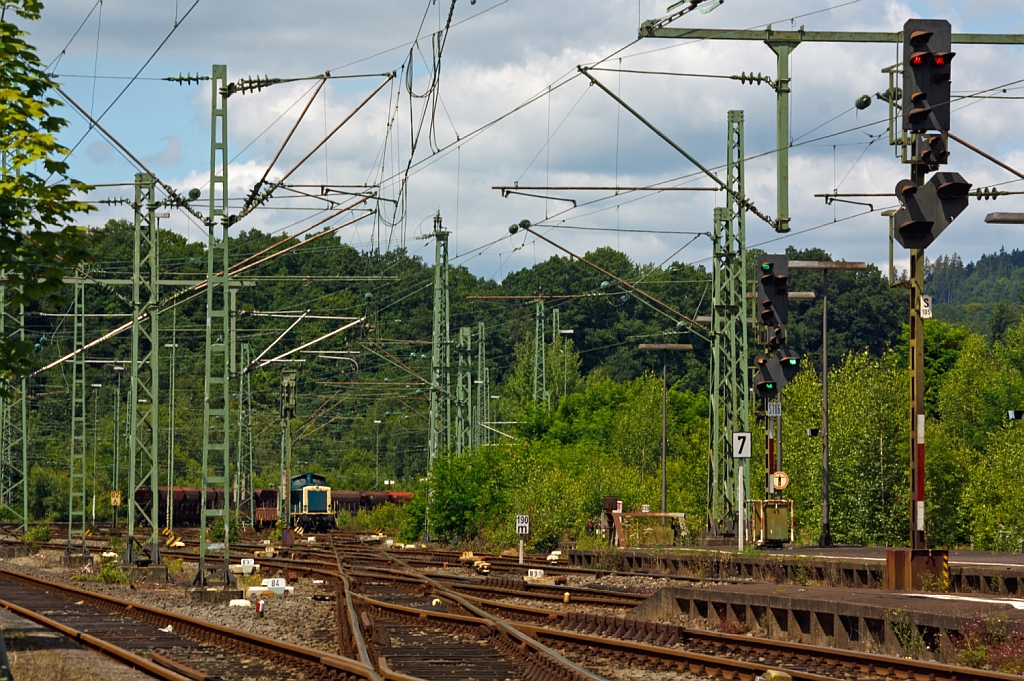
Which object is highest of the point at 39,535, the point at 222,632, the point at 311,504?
the point at 222,632

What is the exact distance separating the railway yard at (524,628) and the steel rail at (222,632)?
4 cm

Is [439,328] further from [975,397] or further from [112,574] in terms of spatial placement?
[975,397]

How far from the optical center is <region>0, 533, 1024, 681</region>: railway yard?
15.7 m

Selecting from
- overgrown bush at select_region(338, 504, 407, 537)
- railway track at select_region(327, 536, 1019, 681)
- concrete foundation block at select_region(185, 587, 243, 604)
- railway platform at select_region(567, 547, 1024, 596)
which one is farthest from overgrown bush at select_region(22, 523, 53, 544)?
railway track at select_region(327, 536, 1019, 681)

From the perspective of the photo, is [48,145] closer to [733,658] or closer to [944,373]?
[733,658]

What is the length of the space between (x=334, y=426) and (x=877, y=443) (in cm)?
8151

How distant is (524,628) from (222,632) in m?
4.61

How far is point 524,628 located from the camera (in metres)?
19.6

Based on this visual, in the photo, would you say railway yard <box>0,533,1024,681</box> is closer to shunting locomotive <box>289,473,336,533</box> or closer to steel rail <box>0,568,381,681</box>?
steel rail <box>0,568,381,681</box>

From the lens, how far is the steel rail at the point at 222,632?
1555 centimetres

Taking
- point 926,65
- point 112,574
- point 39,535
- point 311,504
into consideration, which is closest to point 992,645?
point 926,65

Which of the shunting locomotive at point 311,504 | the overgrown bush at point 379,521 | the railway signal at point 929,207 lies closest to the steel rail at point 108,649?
the railway signal at point 929,207

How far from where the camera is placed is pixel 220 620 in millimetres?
22859

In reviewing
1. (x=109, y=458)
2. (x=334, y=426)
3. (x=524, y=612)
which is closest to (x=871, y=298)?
(x=334, y=426)
